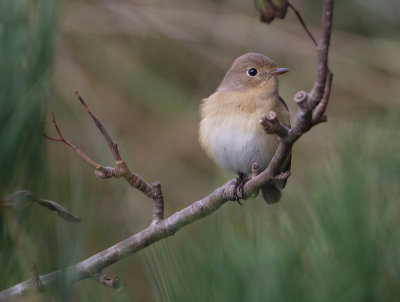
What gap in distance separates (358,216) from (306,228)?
110 millimetres

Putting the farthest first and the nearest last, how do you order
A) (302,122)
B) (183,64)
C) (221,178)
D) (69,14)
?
1. (183,64)
2. (69,14)
3. (221,178)
4. (302,122)

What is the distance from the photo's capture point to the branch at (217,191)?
924 mm

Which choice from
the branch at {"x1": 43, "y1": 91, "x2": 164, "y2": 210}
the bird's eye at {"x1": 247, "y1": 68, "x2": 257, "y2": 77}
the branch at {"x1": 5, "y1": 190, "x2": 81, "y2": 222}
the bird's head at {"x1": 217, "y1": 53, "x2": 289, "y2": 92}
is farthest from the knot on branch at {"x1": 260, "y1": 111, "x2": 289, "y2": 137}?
the bird's eye at {"x1": 247, "y1": 68, "x2": 257, "y2": 77}

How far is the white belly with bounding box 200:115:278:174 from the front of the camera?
110 inches

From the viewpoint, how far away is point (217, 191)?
5.81 feet

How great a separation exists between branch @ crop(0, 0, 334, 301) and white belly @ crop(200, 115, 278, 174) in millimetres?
1027

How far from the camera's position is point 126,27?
12.9 feet

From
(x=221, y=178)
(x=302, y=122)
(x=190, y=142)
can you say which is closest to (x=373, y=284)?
(x=302, y=122)

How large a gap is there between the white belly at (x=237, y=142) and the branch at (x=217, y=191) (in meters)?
1.03

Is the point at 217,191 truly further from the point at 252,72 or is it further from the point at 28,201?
the point at 252,72

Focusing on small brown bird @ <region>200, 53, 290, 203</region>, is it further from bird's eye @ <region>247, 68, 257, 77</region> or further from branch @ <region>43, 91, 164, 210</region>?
branch @ <region>43, 91, 164, 210</region>

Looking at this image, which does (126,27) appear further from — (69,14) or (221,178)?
(221,178)

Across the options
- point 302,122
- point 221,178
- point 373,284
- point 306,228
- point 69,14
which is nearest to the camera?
point 373,284

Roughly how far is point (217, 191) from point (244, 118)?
1106 millimetres
